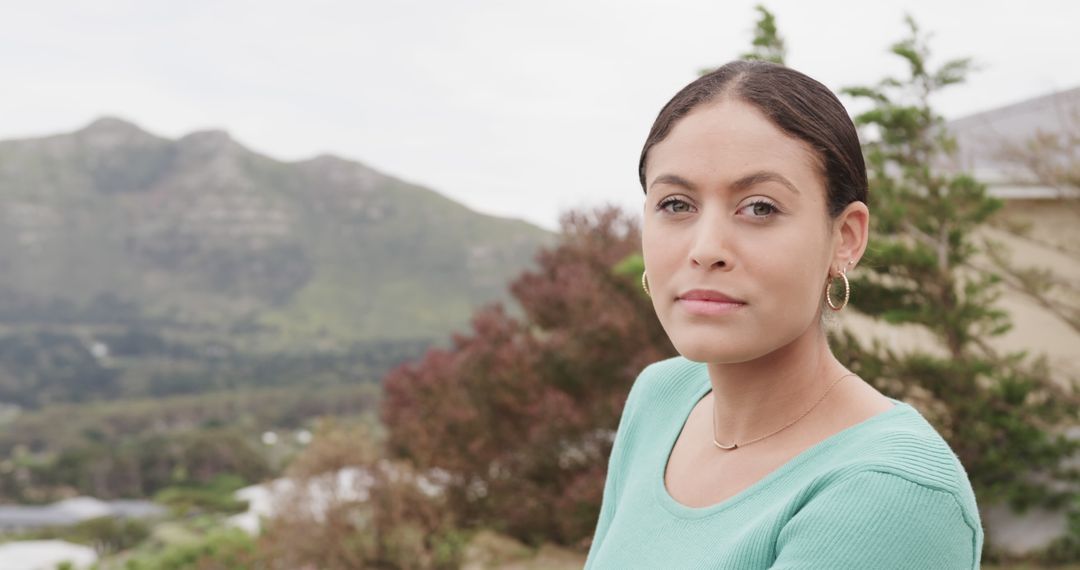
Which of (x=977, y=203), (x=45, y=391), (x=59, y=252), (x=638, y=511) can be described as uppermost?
(x=638, y=511)

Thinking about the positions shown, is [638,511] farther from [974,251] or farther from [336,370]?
[336,370]

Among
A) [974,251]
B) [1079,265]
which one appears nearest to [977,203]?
[974,251]

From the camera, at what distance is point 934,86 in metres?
8.76

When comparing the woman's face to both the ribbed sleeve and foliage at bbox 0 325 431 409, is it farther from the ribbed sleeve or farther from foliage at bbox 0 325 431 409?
foliage at bbox 0 325 431 409

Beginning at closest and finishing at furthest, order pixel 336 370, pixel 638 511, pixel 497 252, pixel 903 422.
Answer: pixel 903 422
pixel 638 511
pixel 336 370
pixel 497 252

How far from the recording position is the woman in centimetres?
119

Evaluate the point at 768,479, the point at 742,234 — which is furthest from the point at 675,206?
the point at 768,479

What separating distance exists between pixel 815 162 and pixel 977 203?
819cm

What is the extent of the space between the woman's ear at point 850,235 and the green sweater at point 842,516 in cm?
24

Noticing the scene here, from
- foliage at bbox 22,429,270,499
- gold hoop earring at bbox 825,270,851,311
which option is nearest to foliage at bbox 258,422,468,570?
gold hoop earring at bbox 825,270,851,311

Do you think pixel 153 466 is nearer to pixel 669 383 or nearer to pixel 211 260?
pixel 669 383

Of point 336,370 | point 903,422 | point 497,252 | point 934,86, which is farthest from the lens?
point 497,252

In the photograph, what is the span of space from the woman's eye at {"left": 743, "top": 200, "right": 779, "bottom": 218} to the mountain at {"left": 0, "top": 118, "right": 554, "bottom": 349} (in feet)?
264

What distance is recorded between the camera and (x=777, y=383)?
→ 1.53 m
